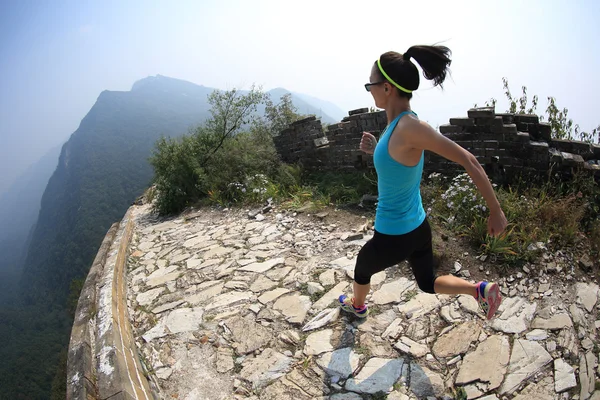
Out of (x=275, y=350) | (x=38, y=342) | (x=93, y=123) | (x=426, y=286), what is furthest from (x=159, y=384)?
(x=93, y=123)

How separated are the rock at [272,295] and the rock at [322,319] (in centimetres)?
59

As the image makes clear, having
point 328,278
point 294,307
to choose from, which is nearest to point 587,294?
point 328,278

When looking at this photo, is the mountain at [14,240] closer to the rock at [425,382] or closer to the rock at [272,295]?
the rock at [272,295]

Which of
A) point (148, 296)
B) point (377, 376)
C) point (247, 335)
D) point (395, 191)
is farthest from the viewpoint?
point (148, 296)

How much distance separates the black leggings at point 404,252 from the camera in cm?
205

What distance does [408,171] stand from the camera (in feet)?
5.99

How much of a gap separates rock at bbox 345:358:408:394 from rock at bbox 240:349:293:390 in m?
0.52

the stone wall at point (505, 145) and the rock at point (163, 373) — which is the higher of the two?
the stone wall at point (505, 145)

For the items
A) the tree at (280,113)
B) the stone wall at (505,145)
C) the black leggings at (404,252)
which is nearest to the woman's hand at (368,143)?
the black leggings at (404,252)

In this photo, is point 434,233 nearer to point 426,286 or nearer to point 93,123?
point 426,286

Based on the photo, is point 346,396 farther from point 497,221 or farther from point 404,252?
point 497,221

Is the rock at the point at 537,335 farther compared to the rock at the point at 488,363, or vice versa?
the rock at the point at 537,335

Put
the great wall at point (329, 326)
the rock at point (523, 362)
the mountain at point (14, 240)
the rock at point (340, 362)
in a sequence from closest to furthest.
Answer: the rock at point (523, 362) < the great wall at point (329, 326) < the rock at point (340, 362) < the mountain at point (14, 240)

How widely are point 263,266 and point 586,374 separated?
10.1 ft
